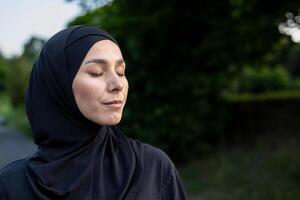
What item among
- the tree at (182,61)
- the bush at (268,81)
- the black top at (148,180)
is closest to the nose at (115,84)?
the black top at (148,180)

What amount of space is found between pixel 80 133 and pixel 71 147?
6cm

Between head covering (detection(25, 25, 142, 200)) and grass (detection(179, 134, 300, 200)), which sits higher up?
head covering (detection(25, 25, 142, 200))

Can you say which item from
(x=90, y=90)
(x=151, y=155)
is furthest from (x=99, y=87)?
(x=151, y=155)

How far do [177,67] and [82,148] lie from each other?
8.76 meters

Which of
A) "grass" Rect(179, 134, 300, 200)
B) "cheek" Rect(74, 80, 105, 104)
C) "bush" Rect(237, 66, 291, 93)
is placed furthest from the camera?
"bush" Rect(237, 66, 291, 93)

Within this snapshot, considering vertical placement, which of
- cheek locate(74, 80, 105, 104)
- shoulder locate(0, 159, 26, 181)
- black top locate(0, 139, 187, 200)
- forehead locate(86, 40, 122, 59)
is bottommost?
black top locate(0, 139, 187, 200)

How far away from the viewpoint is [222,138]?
39.1ft

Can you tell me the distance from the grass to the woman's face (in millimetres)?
6689

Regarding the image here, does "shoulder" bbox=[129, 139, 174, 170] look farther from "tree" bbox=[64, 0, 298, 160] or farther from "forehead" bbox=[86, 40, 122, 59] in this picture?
→ "tree" bbox=[64, 0, 298, 160]

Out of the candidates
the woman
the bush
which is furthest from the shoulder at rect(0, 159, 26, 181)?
the bush

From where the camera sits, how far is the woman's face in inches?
71.5

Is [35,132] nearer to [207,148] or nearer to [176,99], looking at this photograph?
[176,99]

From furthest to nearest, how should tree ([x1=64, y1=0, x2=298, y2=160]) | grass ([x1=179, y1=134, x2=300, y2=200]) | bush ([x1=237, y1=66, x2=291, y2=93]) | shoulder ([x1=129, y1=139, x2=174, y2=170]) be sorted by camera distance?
bush ([x1=237, y1=66, x2=291, y2=93])
tree ([x1=64, y1=0, x2=298, y2=160])
grass ([x1=179, y1=134, x2=300, y2=200])
shoulder ([x1=129, y1=139, x2=174, y2=170])

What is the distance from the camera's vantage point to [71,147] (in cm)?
186
